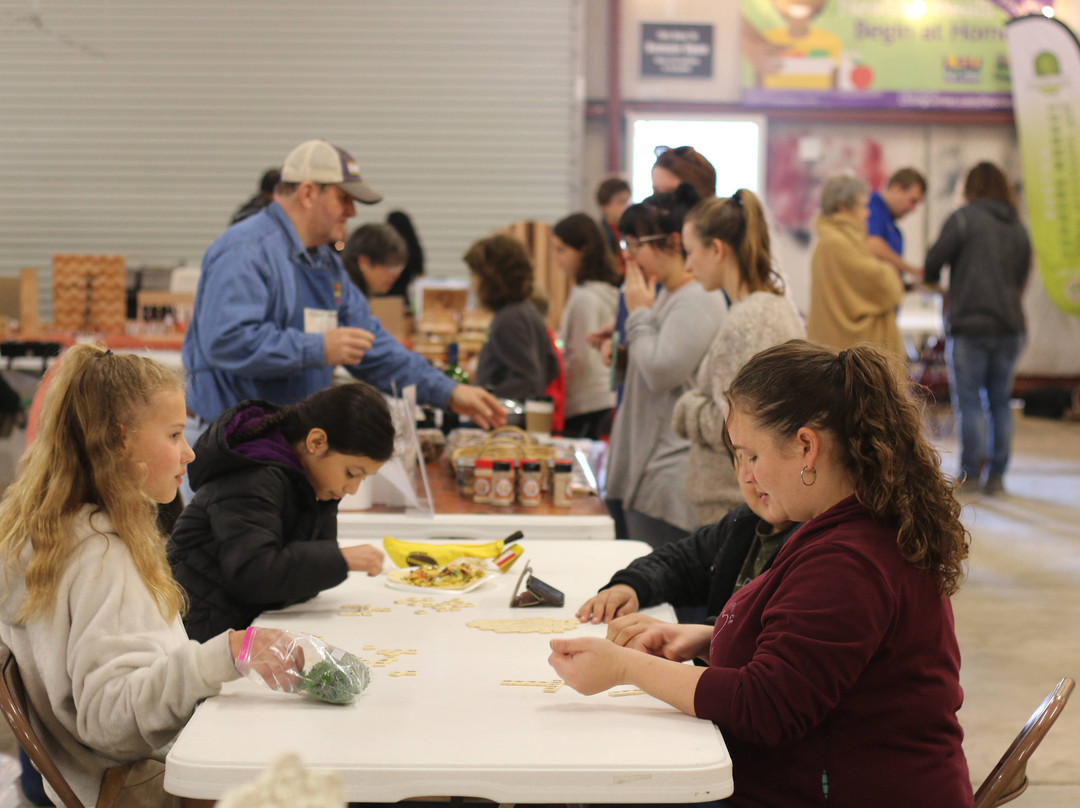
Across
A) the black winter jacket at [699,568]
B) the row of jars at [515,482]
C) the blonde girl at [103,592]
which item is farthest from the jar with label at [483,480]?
the blonde girl at [103,592]

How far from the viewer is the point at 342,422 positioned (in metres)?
2.16

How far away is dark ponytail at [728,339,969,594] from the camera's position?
1.43 m

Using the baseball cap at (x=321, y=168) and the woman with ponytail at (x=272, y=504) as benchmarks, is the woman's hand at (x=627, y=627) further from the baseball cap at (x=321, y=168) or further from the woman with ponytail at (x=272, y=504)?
the baseball cap at (x=321, y=168)

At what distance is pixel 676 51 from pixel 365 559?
8.90m

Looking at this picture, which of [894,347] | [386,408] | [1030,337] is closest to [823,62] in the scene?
[1030,337]

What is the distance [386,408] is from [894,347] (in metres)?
4.01

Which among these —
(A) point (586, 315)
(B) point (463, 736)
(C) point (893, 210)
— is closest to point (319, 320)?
(A) point (586, 315)

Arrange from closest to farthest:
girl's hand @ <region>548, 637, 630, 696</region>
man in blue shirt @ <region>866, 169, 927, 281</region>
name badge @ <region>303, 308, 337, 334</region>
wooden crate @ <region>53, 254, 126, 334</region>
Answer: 1. girl's hand @ <region>548, 637, 630, 696</region>
2. name badge @ <region>303, 308, 337, 334</region>
3. man in blue shirt @ <region>866, 169, 927, 281</region>
4. wooden crate @ <region>53, 254, 126, 334</region>

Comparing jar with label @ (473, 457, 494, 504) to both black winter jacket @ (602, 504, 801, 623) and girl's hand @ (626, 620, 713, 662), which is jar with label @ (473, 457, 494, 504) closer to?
black winter jacket @ (602, 504, 801, 623)

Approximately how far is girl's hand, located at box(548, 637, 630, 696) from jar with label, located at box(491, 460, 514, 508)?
131cm

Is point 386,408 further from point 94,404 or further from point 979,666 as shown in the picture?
point 979,666

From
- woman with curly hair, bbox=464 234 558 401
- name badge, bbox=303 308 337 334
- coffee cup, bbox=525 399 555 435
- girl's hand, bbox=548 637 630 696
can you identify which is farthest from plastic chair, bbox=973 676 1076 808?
woman with curly hair, bbox=464 234 558 401

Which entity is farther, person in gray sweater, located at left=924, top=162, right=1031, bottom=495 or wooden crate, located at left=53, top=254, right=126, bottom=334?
wooden crate, located at left=53, top=254, right=126, bottom=334

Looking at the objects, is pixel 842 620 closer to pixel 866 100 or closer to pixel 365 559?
pixel 365 559
